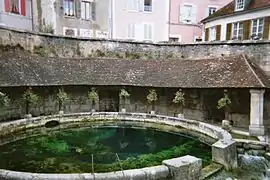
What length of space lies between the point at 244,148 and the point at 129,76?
675 centimetres

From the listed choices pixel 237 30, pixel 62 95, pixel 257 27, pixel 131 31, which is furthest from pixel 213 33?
pixel 62 95

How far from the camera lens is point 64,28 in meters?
17.0

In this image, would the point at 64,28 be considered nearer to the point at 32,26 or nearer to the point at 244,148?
the point at 32,26

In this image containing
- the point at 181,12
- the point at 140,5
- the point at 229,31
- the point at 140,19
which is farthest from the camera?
the point at 181,12

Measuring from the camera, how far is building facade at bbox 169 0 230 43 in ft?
63.1

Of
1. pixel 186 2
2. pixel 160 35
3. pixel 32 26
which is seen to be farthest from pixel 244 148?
pixel 32 26

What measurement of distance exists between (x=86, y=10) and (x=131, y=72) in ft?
22.2

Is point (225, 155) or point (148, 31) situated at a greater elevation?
point (148, 31)

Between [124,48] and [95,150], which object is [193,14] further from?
[95,150]

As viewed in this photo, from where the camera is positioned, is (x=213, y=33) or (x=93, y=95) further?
(x=213, y=33)

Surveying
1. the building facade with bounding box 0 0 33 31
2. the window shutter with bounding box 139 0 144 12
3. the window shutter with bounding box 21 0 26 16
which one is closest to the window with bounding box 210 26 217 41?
the window shutter with bounding box 139 0 144 12

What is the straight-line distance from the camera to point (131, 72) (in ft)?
44.8

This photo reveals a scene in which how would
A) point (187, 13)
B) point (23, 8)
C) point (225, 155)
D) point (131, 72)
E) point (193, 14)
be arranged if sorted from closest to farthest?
point (225, 155)
point (131, 72)
point (23, 8)
point (187, 13)
point (193, 14)

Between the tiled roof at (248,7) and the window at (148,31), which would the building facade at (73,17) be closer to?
the window at (148,31)
